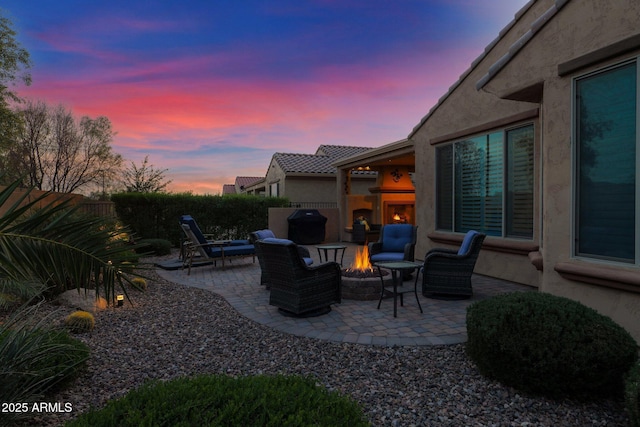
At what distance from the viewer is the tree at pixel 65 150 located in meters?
24.1

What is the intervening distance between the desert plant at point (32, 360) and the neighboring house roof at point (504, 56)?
5623 millimetres

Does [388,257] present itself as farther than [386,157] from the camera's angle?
No

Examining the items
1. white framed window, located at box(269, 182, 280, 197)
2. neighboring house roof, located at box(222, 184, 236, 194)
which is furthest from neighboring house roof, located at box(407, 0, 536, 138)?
neighboring house roof, located at box(222, 184, 236, 194)

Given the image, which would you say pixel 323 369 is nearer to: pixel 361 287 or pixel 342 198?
pixel 361 287

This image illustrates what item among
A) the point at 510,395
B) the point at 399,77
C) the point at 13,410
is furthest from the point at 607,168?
the point at 399,77

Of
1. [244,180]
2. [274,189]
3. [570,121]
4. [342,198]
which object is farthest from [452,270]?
[244,180]

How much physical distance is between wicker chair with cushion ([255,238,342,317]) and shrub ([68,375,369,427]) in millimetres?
2799

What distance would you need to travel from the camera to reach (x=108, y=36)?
803 cm

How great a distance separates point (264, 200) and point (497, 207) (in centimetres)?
995

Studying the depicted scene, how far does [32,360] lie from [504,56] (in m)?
5.82

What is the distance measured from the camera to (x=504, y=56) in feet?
15.4

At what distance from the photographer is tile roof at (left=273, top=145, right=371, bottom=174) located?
2086 centimetres

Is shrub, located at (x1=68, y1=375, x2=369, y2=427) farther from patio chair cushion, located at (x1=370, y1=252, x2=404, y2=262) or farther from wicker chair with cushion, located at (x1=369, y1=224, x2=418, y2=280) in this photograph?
wicker chair with cushion, located at (x1=369, y1=224, x2=418, y2=280)

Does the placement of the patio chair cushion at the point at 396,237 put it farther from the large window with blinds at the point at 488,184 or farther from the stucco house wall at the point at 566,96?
the stucco house wall at the point at 566,96
